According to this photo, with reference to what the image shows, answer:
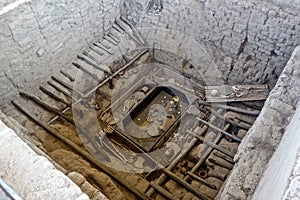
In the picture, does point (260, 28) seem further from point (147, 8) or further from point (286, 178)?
point (286, 178)

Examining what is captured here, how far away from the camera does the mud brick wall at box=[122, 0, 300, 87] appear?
14.9 feet

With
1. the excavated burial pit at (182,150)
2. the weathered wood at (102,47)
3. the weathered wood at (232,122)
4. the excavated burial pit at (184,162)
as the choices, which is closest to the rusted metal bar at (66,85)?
the excavated burial pit at (184,162)

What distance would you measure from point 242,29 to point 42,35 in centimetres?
272

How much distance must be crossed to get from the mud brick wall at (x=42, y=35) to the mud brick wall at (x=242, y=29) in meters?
0.81

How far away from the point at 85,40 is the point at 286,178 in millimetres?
4084

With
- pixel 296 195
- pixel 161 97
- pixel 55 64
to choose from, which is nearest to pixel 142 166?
pixel 161 97

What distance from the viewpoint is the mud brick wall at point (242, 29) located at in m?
4.55

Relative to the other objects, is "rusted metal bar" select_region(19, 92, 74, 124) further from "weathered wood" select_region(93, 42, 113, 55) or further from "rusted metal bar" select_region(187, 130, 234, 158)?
"rusted metal bar" select_region(187, 130, 234, 158)

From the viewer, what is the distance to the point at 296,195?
2.04 metres

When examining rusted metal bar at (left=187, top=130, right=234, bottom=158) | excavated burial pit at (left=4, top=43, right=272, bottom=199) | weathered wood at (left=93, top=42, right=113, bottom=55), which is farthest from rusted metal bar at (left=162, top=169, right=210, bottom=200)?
weathered wood at (left=93, top=42, right=113, bottom=55)

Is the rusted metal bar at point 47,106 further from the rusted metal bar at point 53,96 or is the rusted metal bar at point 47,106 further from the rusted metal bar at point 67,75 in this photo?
the rusted metal bar at point 67,75

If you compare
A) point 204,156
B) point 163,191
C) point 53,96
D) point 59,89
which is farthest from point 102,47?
point 163,191

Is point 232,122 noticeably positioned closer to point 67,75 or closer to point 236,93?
point 236,93

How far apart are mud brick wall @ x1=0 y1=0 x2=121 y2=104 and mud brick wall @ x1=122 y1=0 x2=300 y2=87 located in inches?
31.9
